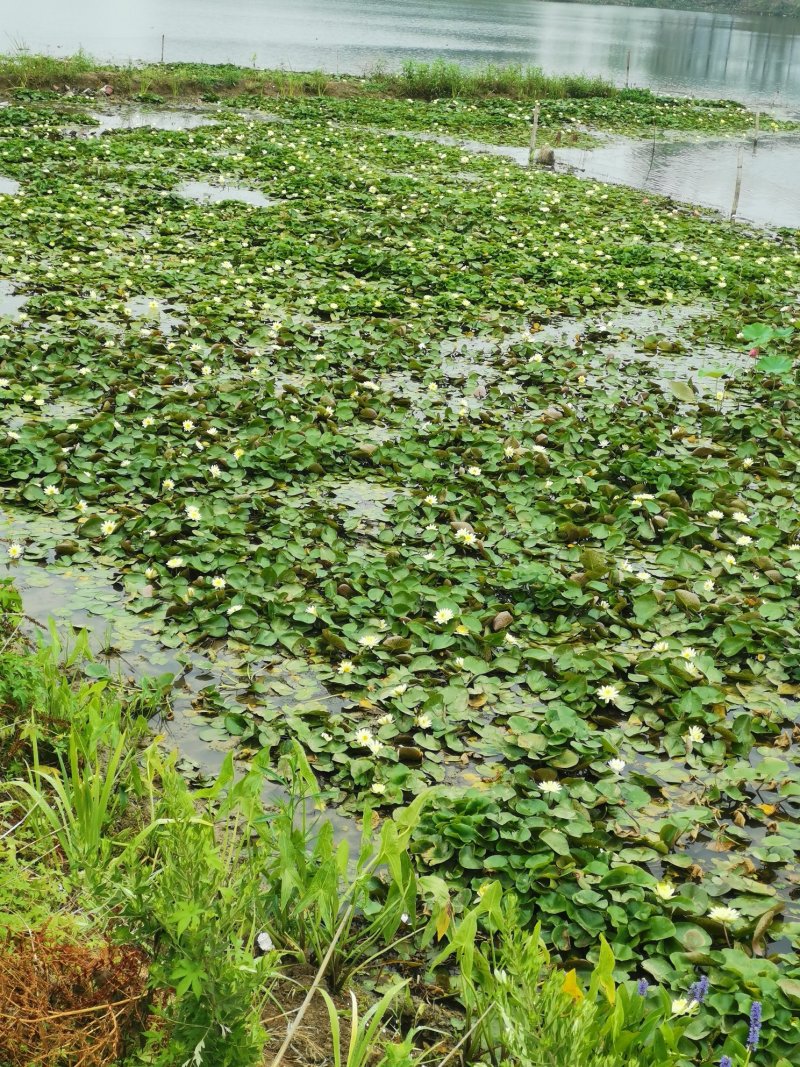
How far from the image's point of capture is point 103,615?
4.34 metres

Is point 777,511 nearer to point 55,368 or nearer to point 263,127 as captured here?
point 55,368

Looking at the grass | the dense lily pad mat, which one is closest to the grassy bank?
the dense lily pad mat

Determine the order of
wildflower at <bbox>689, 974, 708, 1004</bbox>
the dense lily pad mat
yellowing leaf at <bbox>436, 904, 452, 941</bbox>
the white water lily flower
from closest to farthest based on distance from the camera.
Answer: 1. wildflower at <bbox>689, 974, 708, 1004</bbox>
2. yellowing leaf at <bbox>436, 904, 452, 941</bbox>
3. the dense lily pad mat
4. the white water lily flower

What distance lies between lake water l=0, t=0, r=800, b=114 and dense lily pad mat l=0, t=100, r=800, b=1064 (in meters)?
20.5

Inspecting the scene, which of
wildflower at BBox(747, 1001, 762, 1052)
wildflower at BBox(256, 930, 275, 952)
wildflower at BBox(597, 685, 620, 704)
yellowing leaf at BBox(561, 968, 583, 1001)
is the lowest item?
wildflower at BBox(256, 930, 275, 952)

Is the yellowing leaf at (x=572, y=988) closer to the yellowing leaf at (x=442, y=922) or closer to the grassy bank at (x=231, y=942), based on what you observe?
the grassy bank at (x=231, y=942)

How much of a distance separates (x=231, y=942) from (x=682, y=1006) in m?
1.28

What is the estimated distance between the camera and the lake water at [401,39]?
1236 inches

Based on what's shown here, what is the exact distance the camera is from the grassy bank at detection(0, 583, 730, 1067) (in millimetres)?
2031

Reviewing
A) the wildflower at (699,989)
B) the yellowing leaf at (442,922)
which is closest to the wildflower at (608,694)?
the yellowing leaf at (442,922)

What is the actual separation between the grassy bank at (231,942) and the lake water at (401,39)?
87.2 feet

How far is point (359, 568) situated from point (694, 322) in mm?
5611

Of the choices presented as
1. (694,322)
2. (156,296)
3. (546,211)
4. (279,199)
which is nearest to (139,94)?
(279,199)

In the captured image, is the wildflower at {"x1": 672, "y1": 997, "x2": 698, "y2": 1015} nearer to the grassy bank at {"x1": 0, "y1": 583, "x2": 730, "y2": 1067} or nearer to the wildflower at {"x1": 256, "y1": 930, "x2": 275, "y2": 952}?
the grassy bank at {"x1": 0, "y1": 583, "x2": 730, "y2": 1067}
